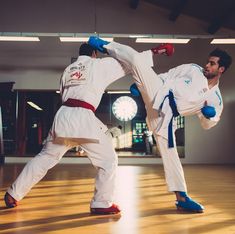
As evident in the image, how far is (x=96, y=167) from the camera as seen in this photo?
2.37 metres

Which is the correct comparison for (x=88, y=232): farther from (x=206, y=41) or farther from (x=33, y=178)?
(x=206, y=41)

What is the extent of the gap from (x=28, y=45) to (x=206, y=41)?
4269 millimetres

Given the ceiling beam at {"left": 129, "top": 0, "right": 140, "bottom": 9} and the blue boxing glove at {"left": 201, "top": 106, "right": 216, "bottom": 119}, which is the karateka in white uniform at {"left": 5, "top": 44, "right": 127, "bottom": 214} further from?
the ceiling beam at {"left": 129, "top": 0, "right": 140, "bottom": 9}

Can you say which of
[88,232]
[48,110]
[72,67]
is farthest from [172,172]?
[48,110]

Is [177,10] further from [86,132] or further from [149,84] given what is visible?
[86,132]

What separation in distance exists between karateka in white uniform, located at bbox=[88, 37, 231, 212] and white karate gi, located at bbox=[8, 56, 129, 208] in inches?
4.8

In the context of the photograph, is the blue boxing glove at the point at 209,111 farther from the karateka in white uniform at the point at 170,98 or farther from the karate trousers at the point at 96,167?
the karate trousers at the point at 96,167

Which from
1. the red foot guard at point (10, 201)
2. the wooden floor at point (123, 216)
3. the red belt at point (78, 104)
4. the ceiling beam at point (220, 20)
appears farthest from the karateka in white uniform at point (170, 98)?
the ceiling beam at point (220, 20)

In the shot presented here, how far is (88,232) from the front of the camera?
1.84 m

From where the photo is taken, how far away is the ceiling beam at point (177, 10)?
7681mm

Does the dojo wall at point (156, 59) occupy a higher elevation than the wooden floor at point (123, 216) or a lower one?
higher

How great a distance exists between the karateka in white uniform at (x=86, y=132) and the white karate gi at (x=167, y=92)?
0.12 m

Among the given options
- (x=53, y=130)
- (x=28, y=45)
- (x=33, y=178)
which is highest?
(x=28, y=45)

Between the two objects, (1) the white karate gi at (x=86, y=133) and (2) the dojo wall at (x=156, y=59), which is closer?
(1) the white karate gi at (x=86, y=133)
